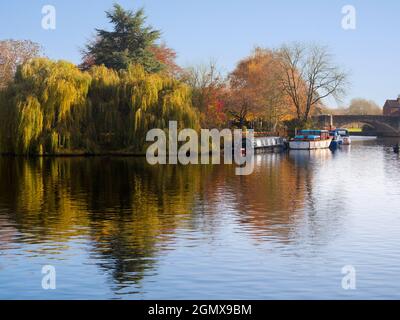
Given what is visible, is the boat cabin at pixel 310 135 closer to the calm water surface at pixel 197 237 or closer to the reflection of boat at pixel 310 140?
the reflection of boat at pixel 310 140

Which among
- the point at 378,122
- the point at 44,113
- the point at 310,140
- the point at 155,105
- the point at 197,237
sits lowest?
the point at 197,237

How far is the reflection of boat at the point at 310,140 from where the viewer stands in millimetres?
104000

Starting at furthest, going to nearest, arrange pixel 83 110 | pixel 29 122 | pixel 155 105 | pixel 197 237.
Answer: pixel 83 110, pixel 155 105, pixel 29 122, pixel 197 237

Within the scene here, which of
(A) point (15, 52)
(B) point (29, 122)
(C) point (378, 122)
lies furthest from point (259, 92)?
(C) point (378, 122)

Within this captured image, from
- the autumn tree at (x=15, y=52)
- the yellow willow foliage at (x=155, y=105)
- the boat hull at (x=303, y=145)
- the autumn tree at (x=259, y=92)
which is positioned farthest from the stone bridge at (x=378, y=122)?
the yellow willow foliage at (x=155, y=105)

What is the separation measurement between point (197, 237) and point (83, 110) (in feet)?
163

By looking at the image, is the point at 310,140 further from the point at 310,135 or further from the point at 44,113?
the point at 44,113

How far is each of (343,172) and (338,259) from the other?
38180 mm

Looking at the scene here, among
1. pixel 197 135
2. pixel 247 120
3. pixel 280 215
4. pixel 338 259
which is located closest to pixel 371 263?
pixel 338 259

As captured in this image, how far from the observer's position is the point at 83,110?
76.1m

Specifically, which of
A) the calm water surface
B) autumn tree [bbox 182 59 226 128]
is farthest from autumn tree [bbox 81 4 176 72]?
the calm water surface

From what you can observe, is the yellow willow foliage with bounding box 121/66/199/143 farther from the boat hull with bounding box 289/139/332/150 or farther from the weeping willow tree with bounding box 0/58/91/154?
the boat hull with bounding box 289/139/332/150

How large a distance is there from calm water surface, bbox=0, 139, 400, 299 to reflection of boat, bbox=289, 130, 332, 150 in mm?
50448

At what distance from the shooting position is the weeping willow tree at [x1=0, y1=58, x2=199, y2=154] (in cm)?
7450
